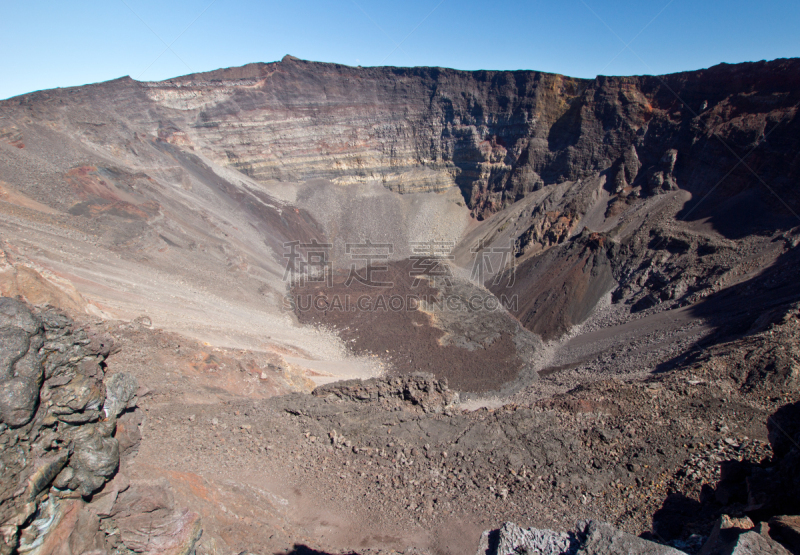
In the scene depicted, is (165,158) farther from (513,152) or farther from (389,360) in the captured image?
A: (513,152)

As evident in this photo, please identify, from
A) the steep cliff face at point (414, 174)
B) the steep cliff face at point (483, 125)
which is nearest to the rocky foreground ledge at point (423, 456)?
the steep cliff face at point (414, 174)

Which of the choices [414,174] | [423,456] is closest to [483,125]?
[414,174]

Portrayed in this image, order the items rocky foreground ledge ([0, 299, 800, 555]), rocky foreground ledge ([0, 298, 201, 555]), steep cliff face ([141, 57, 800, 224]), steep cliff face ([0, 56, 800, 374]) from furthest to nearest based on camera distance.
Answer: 1. steep cliff face ([141, 57, 800, 224])
2. steep cliff face ([0, 56, 800, 374])
3. rocky foreground ledge ([0, 299, 800, 555])
4. rocky foreground ledge ([0, 298, 201, 555])

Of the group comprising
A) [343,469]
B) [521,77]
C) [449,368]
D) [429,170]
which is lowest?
[343,469]

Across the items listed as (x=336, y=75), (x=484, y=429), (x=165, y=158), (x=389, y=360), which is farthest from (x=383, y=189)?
(x=484, y=429)

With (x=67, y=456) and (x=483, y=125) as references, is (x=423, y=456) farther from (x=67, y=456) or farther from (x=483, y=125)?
(x=483, y=125)

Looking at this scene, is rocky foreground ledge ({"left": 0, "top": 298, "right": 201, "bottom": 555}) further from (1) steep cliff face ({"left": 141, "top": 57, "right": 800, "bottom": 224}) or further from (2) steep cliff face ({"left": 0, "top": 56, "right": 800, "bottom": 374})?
(1) steep cliff face ({"left": 141, "top": 57, "right": 800, "bottom": 224})

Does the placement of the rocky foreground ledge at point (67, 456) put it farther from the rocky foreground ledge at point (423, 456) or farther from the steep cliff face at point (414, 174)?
the steep cliff face at point (414, 174)

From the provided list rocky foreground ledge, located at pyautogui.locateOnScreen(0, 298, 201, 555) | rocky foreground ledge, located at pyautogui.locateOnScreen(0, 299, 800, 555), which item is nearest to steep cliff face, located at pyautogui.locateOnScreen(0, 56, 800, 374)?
rocky foreground ledge, located at pyautogui.locateOnScreen(0, 299, 800, 555)
